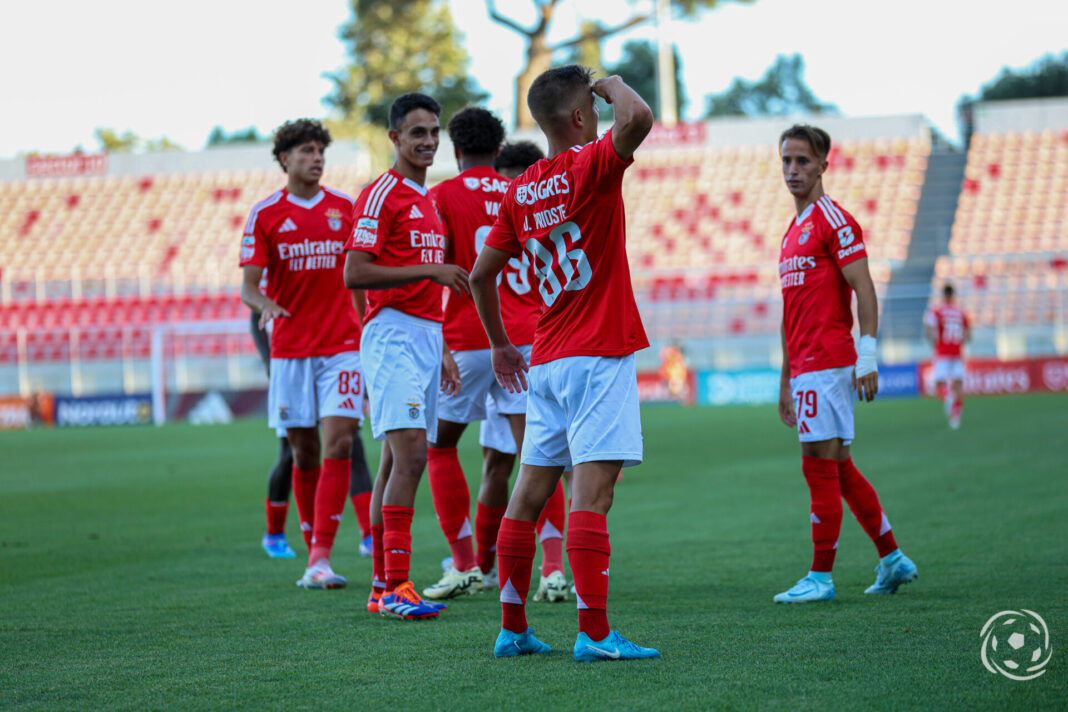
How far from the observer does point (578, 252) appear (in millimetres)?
3941

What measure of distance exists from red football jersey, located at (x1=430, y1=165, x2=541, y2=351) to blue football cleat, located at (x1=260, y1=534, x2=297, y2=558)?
7.22ft

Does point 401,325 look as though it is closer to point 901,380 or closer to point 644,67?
point 901,380

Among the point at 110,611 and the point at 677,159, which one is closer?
the point at 110,611

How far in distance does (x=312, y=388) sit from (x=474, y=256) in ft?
3.79

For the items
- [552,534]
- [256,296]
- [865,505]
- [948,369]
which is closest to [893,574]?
[865,505]

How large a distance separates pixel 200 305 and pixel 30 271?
8084mm

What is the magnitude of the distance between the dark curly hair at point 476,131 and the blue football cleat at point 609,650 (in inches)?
112

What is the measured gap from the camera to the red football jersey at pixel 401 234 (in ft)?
16.7

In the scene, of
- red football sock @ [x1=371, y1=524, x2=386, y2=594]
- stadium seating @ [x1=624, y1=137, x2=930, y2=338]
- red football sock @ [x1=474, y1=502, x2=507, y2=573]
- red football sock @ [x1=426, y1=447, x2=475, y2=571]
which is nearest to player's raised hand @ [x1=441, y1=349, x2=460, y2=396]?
red football sock @ [x1=426, y1=447, x2=475, y2=571]

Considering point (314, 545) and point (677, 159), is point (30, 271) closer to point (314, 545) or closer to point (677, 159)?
point (677, 159)

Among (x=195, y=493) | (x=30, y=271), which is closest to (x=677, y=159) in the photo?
(x=30, y=271)

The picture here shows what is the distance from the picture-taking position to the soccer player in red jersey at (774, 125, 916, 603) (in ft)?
17.0

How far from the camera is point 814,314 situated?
533 cm

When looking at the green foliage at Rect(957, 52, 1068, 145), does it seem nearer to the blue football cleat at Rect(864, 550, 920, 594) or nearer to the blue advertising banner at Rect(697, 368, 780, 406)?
the blue advertising banner at Rect(697, 368, 780, 406)
